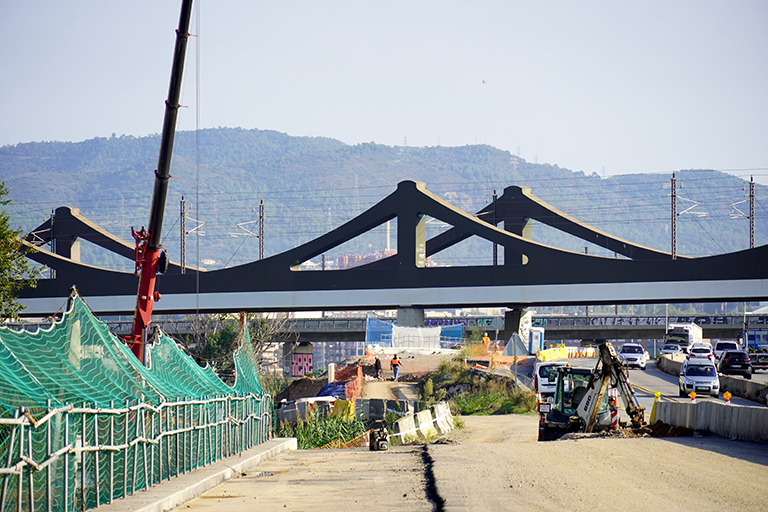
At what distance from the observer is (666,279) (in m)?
60.9

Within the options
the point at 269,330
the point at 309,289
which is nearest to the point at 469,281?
the point at 309,289

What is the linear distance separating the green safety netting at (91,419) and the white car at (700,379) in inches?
1019

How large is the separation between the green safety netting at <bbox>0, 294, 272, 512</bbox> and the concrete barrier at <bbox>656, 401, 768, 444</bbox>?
37.9 ft

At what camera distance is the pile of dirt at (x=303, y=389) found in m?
53.3

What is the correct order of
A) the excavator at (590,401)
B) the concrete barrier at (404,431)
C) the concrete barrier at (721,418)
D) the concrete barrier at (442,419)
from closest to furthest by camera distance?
the concrete barrier at (721,418) → the excavator at (590,401) → the concrete barrier at (404,431) → the concrete barrier at (442,419)

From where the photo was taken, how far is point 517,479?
13.0 meters

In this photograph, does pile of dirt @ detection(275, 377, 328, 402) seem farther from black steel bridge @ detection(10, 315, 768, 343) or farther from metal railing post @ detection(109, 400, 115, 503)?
metal railing post @ detection(109, 400, 115, 503)

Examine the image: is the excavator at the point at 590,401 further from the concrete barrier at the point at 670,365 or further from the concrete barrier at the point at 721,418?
the concrete barrier at the point at 670,365

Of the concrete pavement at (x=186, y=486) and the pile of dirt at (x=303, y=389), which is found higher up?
the concrete pavement at (x=186, y=486)

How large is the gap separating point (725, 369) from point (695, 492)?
38257 millimetres

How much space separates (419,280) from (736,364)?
2536 centimetres

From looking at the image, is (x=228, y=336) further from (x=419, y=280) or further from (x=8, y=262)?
(x=8, y=262)

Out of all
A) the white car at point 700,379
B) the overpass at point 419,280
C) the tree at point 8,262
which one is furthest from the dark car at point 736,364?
the tree at point 8,262

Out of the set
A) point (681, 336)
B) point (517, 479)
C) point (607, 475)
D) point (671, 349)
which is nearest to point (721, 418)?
point (607, 475)
